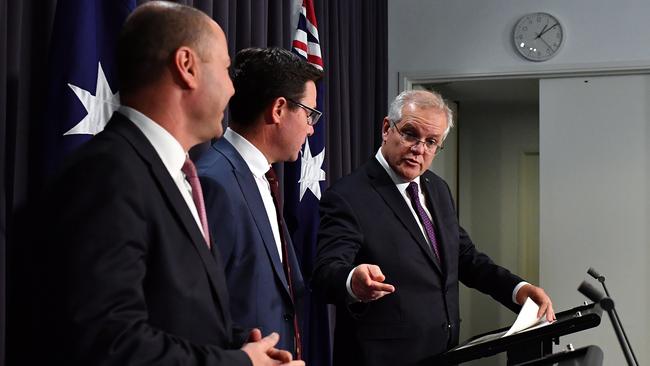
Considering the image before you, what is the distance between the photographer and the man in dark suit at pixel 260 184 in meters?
1.54

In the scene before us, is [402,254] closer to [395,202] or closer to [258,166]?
[395,202]

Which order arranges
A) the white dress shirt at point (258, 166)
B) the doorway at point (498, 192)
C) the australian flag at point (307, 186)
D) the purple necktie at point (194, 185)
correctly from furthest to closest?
the doorway at point (498, 192)
the australian flag at point (307, 186)
the white dress shirt at point (258, 166)
the purple necktie at point (194, 185)

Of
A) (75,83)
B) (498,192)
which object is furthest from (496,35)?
(75,83)

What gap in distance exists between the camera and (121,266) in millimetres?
927

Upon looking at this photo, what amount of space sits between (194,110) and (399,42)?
343cm

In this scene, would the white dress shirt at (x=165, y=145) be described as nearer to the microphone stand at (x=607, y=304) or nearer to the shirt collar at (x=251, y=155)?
the shirt collar at (x=251, y=155)

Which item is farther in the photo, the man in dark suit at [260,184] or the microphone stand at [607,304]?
the microphone stand at [607,304]

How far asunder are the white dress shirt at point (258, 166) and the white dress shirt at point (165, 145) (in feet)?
1.76

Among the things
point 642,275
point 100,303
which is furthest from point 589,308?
point 642,275

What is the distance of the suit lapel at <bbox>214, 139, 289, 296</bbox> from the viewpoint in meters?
1.58

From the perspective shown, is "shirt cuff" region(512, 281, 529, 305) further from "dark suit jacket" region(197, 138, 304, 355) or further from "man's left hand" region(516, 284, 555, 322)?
"dark suit jacket" region(197, 138, 304, 355)

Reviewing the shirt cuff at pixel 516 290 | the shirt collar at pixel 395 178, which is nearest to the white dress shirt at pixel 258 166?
the shirt collar at pixel 395 178

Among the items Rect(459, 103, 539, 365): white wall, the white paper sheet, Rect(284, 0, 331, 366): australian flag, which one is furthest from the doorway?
the white paper sheet

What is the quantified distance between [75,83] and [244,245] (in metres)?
0.49
